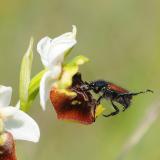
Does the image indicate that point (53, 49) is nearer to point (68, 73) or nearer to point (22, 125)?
point (68, 73)

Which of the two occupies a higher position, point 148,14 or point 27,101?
point 148,14

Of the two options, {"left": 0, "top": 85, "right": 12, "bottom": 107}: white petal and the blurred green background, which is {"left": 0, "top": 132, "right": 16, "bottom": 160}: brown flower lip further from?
the blurred green background

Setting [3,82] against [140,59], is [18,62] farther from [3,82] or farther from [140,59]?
[140,59]

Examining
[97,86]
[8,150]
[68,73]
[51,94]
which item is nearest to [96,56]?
[97,86]

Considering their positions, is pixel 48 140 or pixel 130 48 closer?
pixel 48 140

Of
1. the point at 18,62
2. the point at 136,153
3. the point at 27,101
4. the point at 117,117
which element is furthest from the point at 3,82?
the point at 27,101

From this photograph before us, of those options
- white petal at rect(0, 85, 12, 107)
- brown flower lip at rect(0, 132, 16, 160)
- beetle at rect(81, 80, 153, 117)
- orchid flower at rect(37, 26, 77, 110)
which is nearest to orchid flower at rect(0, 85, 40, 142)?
white petal at rect(0, 85, 12, 107)
